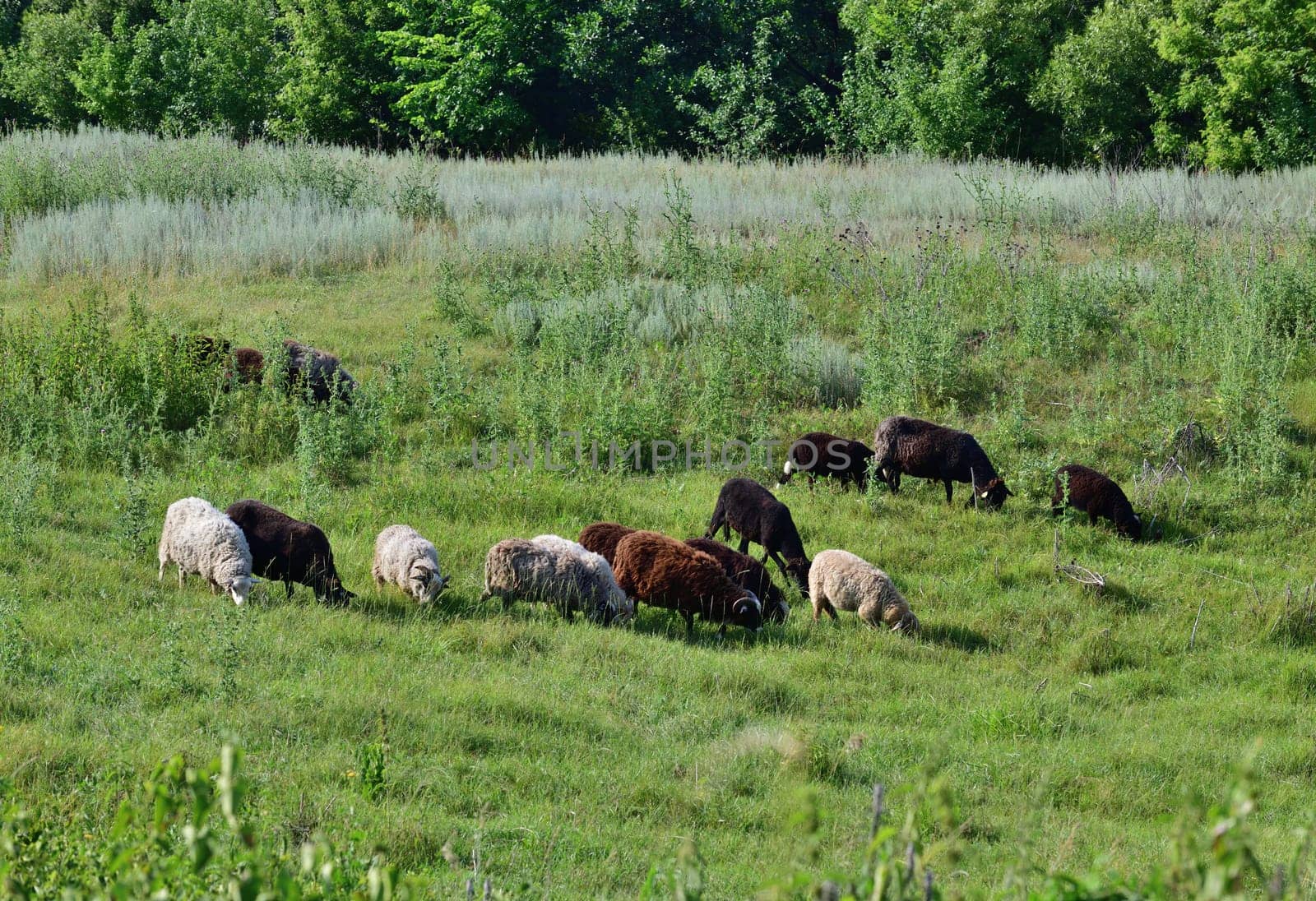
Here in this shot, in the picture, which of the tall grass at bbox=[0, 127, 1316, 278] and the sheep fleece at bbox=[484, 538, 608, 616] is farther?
the tall grass at bbox=[0, 127, 1316, 278]

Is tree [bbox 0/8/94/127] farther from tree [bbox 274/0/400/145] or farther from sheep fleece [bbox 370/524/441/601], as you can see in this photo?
sheep fleece [bbox 370/524/441/601]

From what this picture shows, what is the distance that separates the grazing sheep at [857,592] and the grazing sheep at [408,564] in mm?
2890

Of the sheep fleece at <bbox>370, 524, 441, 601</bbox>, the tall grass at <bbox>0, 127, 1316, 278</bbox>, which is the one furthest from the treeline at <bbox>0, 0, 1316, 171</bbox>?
the sheep fleece at <bbox>370, 524, 441, 601</bbox>

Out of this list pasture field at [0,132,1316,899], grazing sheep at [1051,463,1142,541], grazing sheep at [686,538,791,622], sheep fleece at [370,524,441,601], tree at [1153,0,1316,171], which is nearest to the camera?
pasture field at [0,132,1316,899]

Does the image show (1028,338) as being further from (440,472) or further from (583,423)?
(440,472)

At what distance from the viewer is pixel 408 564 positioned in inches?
396

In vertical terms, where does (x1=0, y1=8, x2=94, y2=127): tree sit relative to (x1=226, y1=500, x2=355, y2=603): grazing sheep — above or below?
above

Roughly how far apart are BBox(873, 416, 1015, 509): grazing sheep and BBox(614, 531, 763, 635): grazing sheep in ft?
10.7

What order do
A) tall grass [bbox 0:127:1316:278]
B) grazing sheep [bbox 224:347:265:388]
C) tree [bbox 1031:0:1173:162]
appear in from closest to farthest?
grazing sheep [bbox 224:347:265:388] → tall grass [bbox 0:127:1316:278] → tree [bbox 1031:0:1173:162]

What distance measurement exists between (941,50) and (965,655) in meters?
27.7

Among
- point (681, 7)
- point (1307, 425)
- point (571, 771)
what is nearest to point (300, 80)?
point (681, 7)

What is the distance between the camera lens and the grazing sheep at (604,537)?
34.5 ft

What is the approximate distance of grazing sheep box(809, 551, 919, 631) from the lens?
1003cm

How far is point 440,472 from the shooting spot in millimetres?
13016
